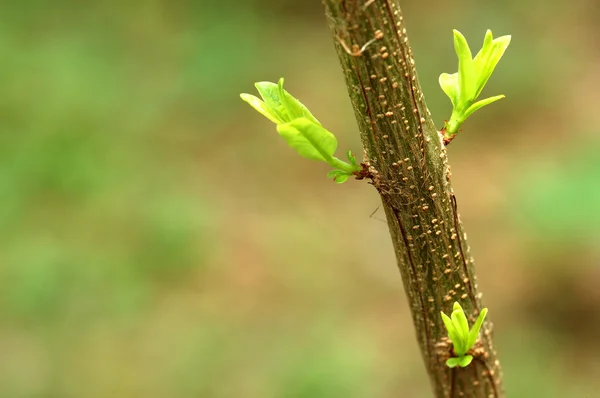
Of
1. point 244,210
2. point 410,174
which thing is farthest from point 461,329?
point 244,210

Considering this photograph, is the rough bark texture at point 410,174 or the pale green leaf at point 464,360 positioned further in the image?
the pale green leaf at point 464,360

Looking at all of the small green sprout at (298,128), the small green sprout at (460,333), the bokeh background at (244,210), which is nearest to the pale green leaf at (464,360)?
the small green sprout at (460,333)

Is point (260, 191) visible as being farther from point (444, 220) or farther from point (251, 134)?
point (444, 220)

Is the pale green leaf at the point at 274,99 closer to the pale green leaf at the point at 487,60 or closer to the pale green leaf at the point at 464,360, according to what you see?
the pale green leaf at the point at 487,60

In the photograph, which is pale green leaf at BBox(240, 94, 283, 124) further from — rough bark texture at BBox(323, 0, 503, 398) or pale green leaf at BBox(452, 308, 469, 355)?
pale green leaf at BBox(452, 308, 469, 355)

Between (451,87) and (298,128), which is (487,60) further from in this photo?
(298,128)

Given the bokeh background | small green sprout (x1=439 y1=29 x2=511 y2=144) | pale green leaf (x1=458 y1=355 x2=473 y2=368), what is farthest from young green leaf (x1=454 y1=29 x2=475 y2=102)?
the bokeh background
